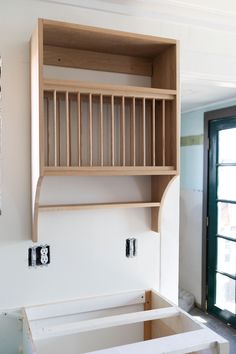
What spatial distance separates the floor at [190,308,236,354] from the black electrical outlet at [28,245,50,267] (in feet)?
6.86

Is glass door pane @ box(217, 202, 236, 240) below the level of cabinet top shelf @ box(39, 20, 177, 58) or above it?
below

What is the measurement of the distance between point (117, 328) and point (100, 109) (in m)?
1.19

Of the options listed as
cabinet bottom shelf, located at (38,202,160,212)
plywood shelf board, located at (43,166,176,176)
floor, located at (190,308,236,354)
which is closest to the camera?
plywood shelf board, located at (43,166,176,176)

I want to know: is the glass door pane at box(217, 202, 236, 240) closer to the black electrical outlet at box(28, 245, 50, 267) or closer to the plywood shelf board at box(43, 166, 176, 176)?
the plywood shelf board at box(43, 166, 176, 176)

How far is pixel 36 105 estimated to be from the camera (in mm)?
1441

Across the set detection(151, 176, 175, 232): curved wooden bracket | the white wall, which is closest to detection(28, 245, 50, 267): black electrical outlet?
the white wall

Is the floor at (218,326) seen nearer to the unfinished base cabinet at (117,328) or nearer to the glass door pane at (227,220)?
the glass door pane at (227,220)

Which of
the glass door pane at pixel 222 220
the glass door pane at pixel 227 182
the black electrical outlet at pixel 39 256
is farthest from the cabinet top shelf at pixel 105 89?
the glass door pane at pixel 227 182

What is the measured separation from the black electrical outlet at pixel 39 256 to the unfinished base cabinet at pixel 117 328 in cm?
21

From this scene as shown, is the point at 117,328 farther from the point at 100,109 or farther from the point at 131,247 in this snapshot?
the point at 100,109

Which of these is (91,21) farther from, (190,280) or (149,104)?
(190,280)

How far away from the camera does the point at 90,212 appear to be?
1747 mm

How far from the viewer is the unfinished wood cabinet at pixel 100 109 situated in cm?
147

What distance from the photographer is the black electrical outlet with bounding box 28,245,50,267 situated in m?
1.63
